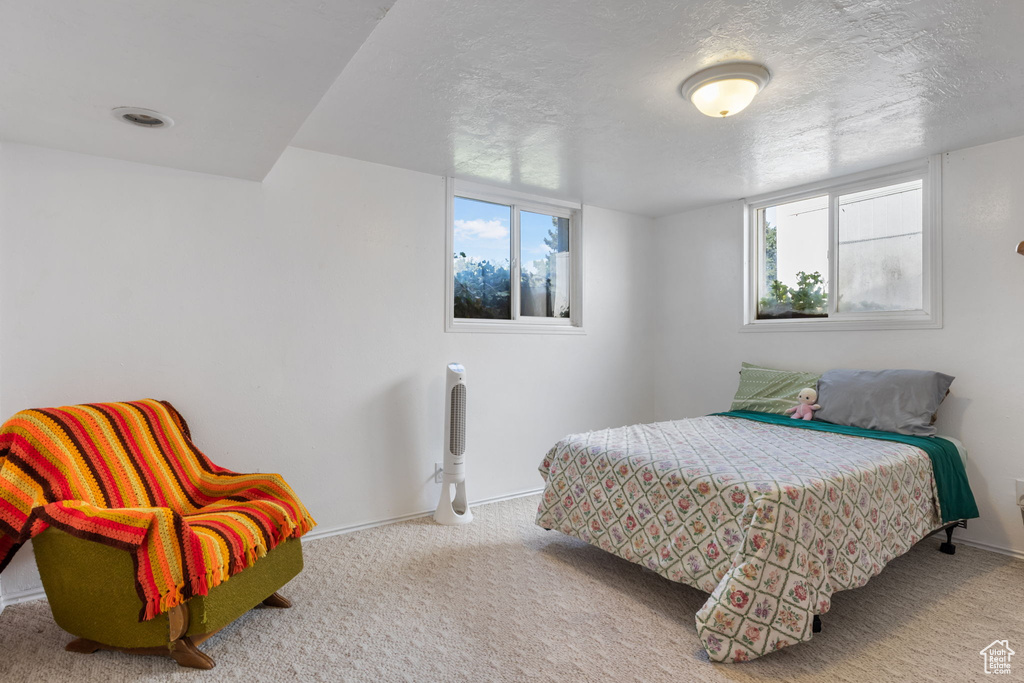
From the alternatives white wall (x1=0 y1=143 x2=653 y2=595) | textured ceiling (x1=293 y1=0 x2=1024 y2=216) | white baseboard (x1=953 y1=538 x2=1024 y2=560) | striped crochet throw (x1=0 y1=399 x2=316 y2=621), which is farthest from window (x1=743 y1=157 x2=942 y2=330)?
striped crochet throw (x1=0 y1=399 x2=316 y2=621)

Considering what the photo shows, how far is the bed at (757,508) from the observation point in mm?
2018

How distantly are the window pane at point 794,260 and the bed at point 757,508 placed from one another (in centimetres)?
112

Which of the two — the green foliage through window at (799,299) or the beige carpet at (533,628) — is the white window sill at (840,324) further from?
the beige carpet at (533,628)

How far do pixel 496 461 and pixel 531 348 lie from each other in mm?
864

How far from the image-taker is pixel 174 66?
1747 millimetres

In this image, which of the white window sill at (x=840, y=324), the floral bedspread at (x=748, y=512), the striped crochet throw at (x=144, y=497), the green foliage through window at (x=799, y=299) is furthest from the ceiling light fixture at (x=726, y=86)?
the striped crochet throw at (x=144, y=497)

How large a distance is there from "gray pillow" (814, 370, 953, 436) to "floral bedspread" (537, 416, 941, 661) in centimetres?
26

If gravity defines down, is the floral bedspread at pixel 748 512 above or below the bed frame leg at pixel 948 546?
above

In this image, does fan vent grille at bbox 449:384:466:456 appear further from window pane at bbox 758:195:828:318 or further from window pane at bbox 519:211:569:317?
window pane at bbox 758:195:828:318

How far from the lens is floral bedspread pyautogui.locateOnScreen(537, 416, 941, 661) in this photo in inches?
79.3

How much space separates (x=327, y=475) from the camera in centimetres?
329

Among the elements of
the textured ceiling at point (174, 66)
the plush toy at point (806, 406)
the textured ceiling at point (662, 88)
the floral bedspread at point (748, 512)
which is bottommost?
the floral bedspread at point (748, 512)

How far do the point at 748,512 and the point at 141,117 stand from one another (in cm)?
278

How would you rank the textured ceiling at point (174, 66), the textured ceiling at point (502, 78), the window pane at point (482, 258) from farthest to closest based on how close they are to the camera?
the window pane at point (482, 258), the textured ceiling at point (502, 78), the textured ceiling at point (174, 66)
